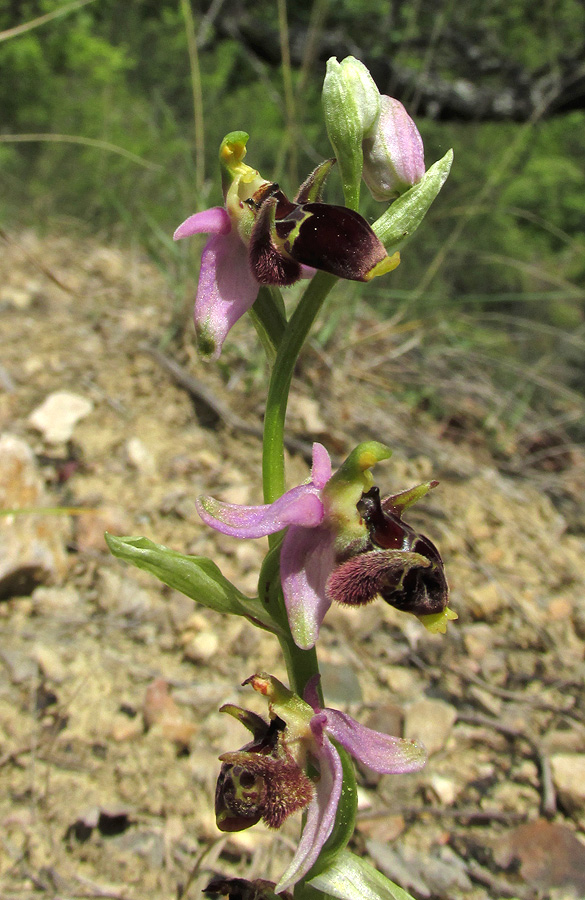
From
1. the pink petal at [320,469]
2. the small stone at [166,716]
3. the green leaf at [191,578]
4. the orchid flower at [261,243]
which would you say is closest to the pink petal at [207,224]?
the orchid flower at [261,243]

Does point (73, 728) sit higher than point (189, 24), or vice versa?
point (189, 24)

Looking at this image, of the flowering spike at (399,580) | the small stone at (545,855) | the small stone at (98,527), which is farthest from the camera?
the small stone at (98,527)

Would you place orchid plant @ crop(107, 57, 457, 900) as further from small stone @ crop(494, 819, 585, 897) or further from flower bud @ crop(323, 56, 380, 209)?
small stone @ crop(494, 819, 585, 897)

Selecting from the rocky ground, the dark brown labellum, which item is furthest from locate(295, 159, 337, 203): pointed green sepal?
the rocky ground

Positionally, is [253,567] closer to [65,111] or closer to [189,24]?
[189,24]

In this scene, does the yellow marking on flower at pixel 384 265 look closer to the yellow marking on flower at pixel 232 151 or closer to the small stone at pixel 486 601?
the yellow marking on flower at pixel 232 151

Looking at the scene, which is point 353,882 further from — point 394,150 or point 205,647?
point 394,150

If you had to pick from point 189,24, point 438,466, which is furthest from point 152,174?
point 438,466

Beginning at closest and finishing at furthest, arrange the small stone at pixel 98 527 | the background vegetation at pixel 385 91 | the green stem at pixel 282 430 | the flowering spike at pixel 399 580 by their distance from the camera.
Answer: the flowering spike at pixel 399 580, the green stem at pixel 282 430, the small stone at pixel 98 527, the background vegetation at pixel 385 91
